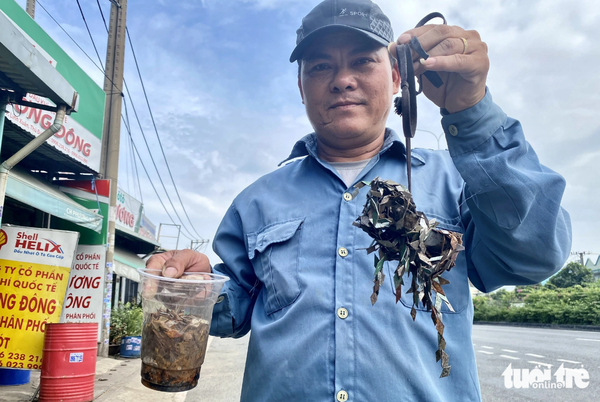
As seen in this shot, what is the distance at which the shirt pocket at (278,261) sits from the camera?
6.15ft

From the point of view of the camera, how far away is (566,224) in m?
1.66

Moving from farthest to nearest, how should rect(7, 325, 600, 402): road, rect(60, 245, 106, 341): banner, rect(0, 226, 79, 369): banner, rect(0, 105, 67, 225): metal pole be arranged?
rect(60, 245, 106, 341): banner
rect(7, 325, 600, 402): road
rect(0, 226, 79, 369): banner
rect(0, 105, 67, 225): metal pole

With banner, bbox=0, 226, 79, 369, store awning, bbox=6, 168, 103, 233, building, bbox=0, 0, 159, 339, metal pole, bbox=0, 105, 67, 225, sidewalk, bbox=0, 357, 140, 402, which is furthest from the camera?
sidewalk, bbox=0, 357, 140, 402

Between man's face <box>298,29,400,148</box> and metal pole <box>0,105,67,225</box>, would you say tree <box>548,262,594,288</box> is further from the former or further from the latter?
man's face <box>298,29,400,148</box>

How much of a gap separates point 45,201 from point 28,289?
1.39m

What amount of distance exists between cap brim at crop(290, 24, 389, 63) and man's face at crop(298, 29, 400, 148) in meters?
0.03

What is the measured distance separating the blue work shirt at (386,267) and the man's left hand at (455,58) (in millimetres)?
75

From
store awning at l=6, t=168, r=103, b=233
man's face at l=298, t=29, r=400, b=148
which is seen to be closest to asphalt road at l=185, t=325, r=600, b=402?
store awning at l=6, t=168, r=103, b=233

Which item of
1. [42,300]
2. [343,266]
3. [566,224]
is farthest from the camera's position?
[42,300]

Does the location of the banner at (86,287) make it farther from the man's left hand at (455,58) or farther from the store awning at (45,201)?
the man's left hand at (455,58)

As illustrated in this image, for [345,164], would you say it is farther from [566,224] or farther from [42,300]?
[42,300]

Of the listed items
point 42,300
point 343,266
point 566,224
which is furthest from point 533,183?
point 42,300

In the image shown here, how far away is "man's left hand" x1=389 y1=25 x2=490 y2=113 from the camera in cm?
138

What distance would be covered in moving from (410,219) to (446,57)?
51 cm
